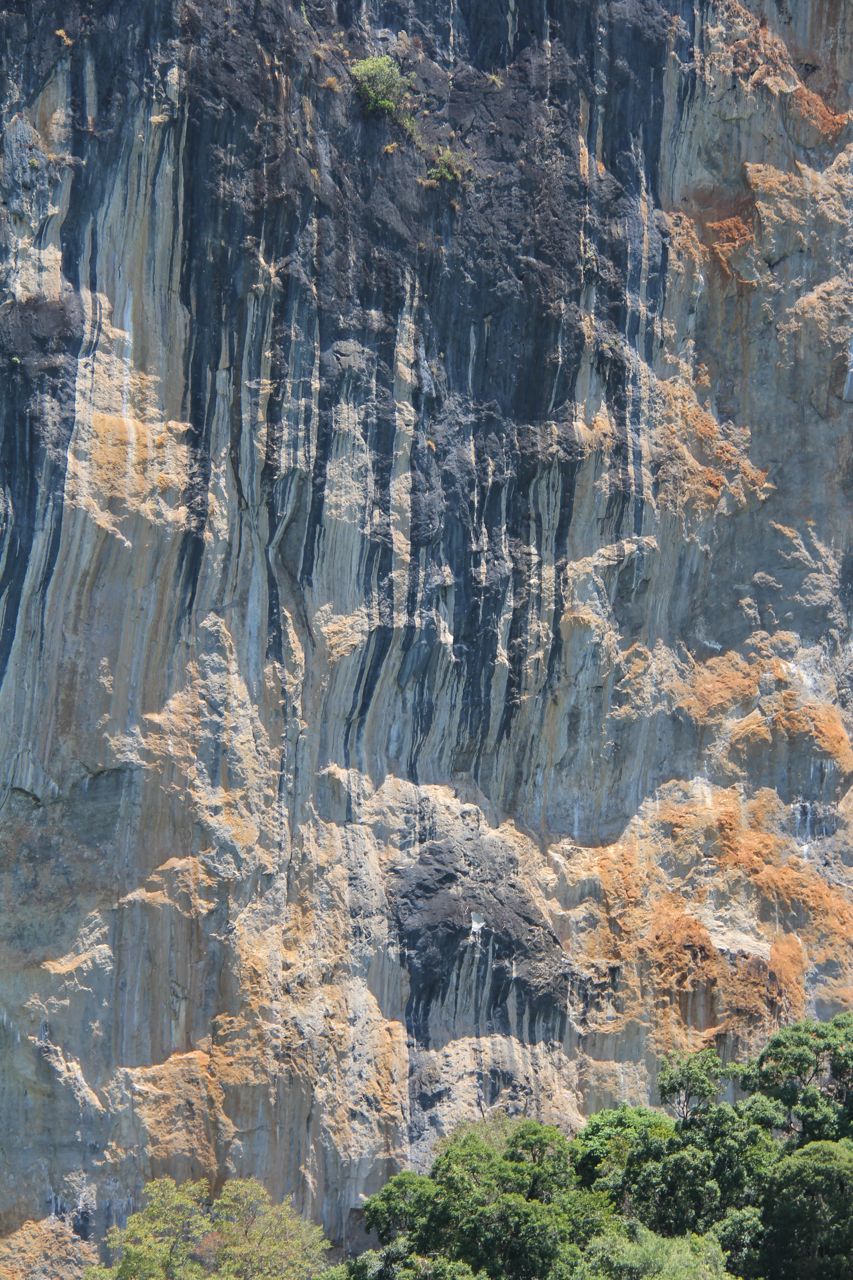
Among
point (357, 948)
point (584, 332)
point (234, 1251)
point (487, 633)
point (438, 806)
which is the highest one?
point (584, 332)

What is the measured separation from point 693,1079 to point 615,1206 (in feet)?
5.33

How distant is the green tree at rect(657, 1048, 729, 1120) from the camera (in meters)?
21.1

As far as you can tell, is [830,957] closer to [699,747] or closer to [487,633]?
[699,747]

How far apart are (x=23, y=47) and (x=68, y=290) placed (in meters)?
2.77

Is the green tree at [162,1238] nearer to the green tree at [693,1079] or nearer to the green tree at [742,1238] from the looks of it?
the green tree at [693,1079]

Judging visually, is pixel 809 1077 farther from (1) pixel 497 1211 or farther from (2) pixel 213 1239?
(2) pixel 213 1239

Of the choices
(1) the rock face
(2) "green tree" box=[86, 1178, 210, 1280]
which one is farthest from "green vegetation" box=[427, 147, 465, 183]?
(2) "green tree" box=[86, 1178, 210, 1280]

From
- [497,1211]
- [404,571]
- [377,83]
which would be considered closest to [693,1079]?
[497,1211]

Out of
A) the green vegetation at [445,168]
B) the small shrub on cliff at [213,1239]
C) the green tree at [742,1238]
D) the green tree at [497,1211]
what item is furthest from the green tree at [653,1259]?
the green vegetation at [445,168]

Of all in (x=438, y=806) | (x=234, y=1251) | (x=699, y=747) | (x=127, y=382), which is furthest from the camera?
(x=699, y=747)

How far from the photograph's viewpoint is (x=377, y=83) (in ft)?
78.2

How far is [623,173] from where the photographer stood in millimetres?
25969

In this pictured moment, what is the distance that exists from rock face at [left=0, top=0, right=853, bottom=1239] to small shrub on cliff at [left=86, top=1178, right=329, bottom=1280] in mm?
645

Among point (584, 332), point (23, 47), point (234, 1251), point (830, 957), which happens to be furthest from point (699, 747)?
point (23, 47)
